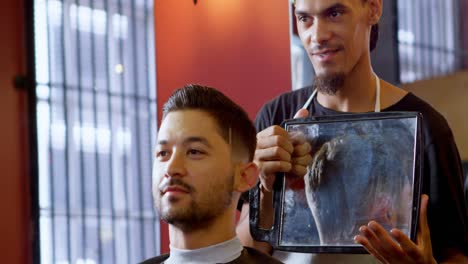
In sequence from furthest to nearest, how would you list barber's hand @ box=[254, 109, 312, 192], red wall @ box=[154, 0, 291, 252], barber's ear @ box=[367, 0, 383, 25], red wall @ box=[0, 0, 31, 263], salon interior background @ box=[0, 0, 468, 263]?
red wall @ box=[0, 0, 31, 263] → salon interior background @ box=[0, 0, 468, 263] → red wall @ box=[154, 0, 291, 252] → barber's ear @ box=[367, 0, 383, 25] → barber's hand @ box=[254, 109, 312, 192]

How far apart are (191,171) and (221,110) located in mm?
203

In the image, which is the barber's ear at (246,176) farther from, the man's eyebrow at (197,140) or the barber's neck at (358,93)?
the barber's neck at (358,93)

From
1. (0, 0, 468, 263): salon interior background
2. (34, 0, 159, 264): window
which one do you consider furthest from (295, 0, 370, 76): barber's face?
(34, 0, 159, 264): window

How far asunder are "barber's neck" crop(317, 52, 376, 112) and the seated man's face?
294 millimetres

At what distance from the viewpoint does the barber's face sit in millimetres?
1940

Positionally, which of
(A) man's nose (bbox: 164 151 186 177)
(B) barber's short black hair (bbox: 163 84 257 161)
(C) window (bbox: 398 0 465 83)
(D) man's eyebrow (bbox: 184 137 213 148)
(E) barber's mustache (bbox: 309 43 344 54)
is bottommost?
(A) man's nose (bbox: 164 151 186 177)

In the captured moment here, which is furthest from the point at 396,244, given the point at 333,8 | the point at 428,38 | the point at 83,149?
the point at 428,38

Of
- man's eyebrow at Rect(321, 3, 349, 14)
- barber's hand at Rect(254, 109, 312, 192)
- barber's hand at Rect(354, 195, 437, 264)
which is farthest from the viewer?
man's eyebrow at Rect(321, 3, 349, 14)

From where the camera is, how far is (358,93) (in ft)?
6.72

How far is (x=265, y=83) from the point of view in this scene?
94.3 inches

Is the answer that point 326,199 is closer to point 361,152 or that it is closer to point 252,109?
point 361,152

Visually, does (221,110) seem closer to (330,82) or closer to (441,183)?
(330,82)

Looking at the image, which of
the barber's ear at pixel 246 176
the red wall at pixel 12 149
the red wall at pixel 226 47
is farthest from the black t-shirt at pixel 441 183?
the red wall at pixel 12 149

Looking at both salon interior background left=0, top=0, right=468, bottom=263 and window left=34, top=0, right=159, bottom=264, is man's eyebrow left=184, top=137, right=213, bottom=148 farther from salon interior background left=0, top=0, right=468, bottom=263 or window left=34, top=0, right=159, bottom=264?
window left=34, top=0, right=159, bottom=264
